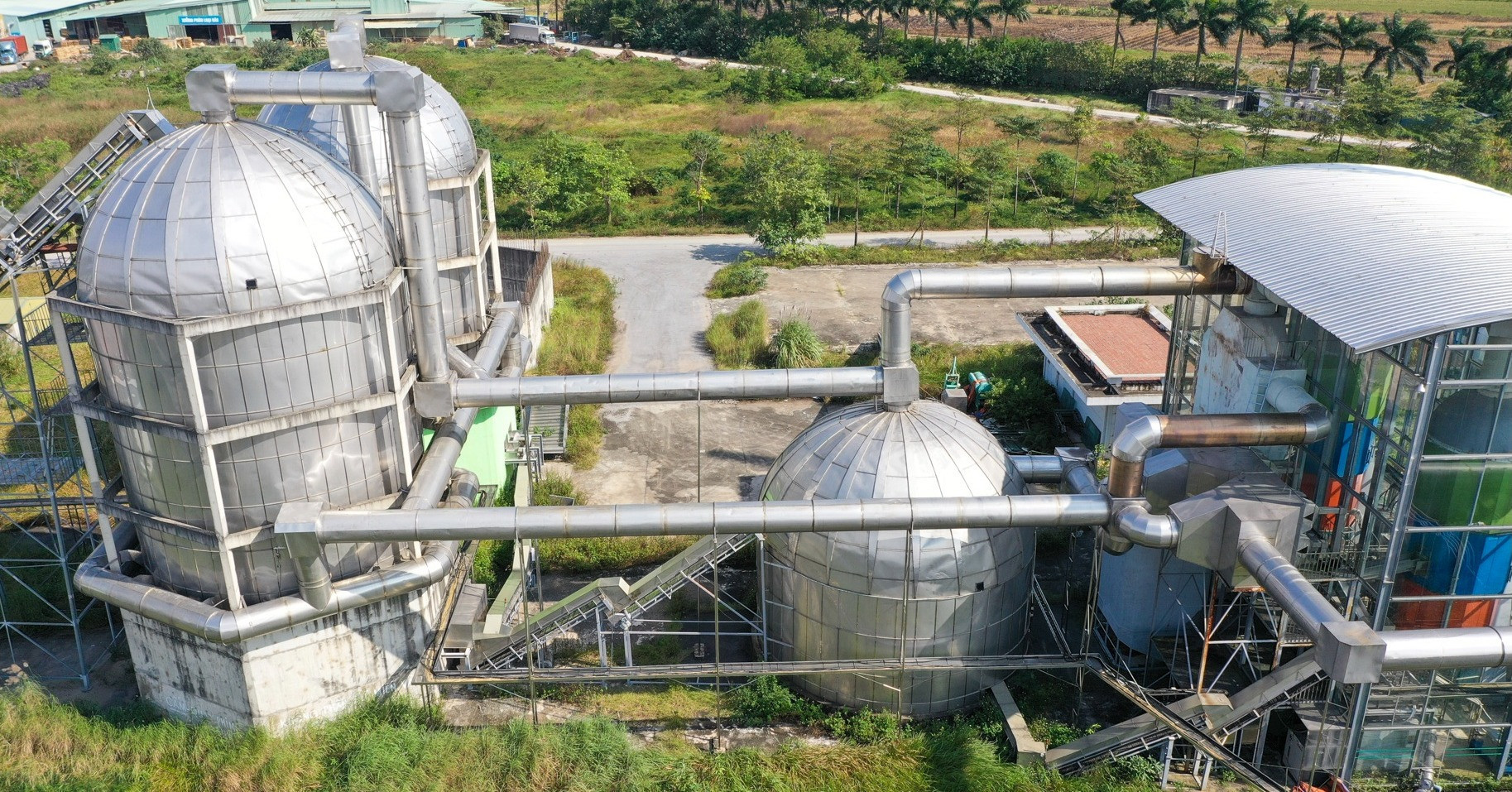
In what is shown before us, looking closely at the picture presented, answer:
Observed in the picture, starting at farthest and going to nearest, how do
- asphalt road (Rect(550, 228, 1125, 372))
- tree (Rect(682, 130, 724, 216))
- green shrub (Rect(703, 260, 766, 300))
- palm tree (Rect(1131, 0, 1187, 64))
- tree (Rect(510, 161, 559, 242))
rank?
palm tree (Rect(1131, 0, 1187, 64))
tree (Rect(682, 130, 724, 216))
tree (Rect(510, 161, 559, 242))
green shrub (Rect(703, 260, 766, 300))
asphalt road (Rect(550, 228, 1125, 372))

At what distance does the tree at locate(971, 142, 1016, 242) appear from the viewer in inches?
2213

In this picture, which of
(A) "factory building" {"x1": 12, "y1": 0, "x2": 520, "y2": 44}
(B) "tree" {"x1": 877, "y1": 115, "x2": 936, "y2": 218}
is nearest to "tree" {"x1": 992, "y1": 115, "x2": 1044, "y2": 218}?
(B) "tree" {"x1": 877, "y1": 115, "x2": 936, "y2": 218}

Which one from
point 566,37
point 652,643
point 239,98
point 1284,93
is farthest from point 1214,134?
point 566,37

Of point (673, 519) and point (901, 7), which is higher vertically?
point (901, 7)

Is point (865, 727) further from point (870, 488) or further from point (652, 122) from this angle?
point (652, 122)

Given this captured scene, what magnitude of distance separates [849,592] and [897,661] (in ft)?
5.22

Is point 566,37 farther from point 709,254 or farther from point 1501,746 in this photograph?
point 1501,746

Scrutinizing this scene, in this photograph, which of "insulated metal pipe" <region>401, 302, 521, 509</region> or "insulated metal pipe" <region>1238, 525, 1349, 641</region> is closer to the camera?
"insulated metal pipe" <region>1238, 525, 1349, 641</region>

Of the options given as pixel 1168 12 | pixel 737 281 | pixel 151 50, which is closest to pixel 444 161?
pixel 737 281

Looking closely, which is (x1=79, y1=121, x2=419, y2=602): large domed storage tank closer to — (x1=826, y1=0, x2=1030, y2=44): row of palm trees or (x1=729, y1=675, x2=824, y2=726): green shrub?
(x1=729, y1=675, x2=824, y2=726): green shrub

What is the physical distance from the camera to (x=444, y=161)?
95.6 feet

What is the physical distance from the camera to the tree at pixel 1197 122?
205ft

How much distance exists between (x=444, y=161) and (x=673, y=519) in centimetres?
1471

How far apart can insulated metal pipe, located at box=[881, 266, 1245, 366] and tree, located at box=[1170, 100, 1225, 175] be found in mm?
42002
